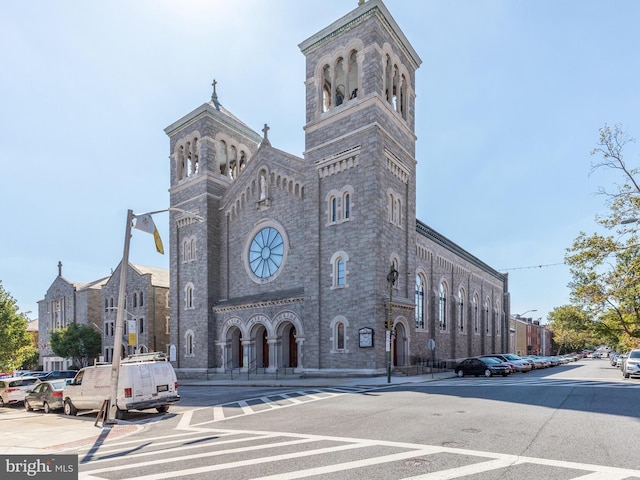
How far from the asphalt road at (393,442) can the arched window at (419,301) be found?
2047 cm

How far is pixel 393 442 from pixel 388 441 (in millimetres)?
139

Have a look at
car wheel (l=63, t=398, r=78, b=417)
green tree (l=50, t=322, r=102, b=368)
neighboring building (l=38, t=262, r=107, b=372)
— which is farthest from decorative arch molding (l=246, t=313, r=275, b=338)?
neighboring building (l=38, t=262, r=107, b=372)

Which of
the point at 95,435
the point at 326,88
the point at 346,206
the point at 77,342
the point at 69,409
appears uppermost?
the point at 326,88

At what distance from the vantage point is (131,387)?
49.4ft

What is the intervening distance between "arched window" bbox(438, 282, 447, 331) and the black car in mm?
9874

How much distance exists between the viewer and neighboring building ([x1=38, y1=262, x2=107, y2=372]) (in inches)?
2351

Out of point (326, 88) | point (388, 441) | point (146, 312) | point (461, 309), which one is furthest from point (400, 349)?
point (146, 312)

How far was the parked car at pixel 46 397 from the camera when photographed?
61.4 feet

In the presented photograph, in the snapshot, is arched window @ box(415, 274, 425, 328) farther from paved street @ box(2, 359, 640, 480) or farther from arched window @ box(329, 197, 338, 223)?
paved street @ box(2, 359, 640, 480)

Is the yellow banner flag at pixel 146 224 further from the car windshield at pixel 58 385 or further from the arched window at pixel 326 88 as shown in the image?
the arched window at pixel 326 88

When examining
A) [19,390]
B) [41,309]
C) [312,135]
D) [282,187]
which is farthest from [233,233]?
[41,309]

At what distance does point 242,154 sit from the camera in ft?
148

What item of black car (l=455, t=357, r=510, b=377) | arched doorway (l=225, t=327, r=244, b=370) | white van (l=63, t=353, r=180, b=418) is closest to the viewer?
white van (l=63, t=353, r=180, b=418)

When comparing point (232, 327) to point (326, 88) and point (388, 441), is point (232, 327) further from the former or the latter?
point (388, 441)
